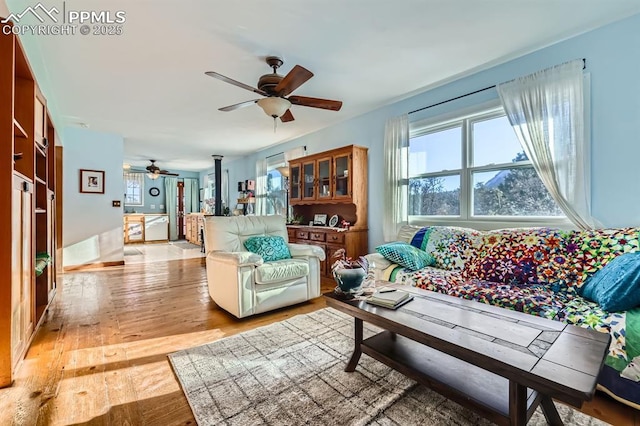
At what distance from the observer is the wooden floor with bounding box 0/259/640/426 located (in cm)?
148

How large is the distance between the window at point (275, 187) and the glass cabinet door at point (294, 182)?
0.81 meters

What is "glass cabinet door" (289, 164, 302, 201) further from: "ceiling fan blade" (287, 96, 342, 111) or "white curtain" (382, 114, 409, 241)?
"ceiling fan blade" (287, 96, 342, 111)

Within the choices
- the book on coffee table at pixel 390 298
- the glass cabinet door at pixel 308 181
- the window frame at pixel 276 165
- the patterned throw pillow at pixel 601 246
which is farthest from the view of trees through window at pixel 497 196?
the window frame at pixel 276 165

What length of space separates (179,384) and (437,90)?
12.1 feet

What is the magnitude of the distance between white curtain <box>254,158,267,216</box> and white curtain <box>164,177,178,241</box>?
457cm

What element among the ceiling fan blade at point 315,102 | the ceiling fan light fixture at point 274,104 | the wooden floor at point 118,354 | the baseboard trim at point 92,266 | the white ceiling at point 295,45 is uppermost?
the white ceiling at point 295,45

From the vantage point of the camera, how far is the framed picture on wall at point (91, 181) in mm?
5062

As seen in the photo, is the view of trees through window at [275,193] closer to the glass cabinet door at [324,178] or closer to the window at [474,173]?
the glass cabinet door at [324,178]

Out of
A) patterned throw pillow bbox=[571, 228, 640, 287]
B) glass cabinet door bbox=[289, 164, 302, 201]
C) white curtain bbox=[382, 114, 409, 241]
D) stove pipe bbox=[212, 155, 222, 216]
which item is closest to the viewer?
patterned throw pillow bbox=[571, 228, 640, 287]

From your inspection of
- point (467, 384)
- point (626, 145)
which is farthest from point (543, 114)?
point (467, 384)

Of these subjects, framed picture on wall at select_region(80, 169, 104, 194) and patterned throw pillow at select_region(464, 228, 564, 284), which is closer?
patterned throw pillow at select_region(464, 228, 564, 284)

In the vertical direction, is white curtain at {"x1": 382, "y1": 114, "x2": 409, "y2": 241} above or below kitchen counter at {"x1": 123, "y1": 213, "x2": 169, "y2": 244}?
above

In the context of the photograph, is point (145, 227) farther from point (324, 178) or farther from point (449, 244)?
point (449, 244)

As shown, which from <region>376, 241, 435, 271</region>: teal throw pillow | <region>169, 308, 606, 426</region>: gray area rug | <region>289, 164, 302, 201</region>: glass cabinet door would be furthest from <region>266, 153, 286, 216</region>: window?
<region>169, 308, 606, 426</region>: gray area rug
